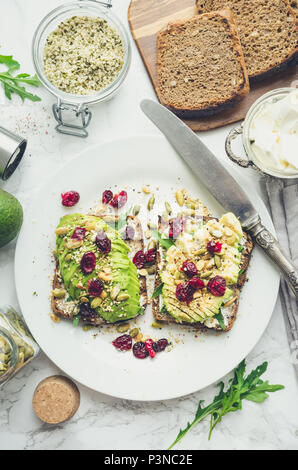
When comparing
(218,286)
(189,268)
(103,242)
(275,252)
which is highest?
(103,242)

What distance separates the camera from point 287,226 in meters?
3.08

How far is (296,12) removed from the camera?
3127 millimetres

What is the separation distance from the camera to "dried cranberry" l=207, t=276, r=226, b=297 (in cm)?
275

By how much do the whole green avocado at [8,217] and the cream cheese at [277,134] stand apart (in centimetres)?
151

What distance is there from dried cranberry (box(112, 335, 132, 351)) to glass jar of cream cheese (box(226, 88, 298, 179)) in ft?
4.30

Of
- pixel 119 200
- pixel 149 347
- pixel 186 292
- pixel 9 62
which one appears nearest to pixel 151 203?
pixel 119 200

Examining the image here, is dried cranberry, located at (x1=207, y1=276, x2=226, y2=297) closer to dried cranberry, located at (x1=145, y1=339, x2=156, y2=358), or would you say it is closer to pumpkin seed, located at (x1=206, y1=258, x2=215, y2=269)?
pumpkin seed, located at (x1=206, y1=258, x2=215, y2=269)

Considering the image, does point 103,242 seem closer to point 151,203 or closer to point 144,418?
point 151,203

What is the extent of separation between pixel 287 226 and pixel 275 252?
0.27 meters

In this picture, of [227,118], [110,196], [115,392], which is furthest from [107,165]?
[115,392]

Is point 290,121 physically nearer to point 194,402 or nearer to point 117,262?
point 117,262

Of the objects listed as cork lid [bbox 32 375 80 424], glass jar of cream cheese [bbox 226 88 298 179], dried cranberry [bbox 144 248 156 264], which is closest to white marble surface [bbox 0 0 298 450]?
cork lid [bbox 32 375 80 424]


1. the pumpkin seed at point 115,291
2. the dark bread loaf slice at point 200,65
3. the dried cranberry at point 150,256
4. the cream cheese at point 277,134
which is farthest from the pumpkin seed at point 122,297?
the dark bread loaf slice at point 200,65

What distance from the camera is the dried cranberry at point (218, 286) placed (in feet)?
9.02
